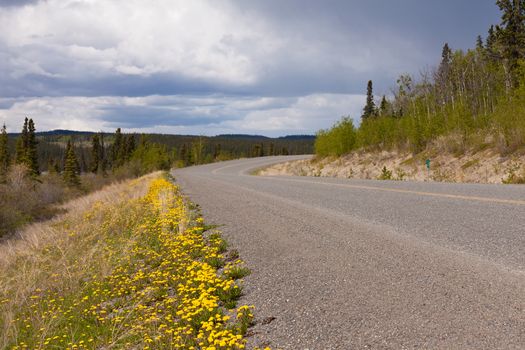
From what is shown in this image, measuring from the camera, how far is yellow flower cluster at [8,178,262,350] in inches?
168

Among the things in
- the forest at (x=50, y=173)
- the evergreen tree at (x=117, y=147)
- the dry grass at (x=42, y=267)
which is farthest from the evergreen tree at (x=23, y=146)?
the dry grass at (x=42, y=267)

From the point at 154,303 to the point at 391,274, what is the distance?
3154 millimetres

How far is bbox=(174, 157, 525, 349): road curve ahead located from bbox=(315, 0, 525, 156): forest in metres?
12.5

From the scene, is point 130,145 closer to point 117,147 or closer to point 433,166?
point 117,147

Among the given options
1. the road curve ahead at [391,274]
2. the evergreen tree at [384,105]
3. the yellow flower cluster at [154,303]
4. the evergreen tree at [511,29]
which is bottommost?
the yellow flower cluster at [154,303]

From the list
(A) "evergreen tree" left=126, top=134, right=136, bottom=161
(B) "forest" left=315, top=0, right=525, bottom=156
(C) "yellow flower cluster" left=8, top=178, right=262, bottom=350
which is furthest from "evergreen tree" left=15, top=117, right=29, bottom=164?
(C) "yellow flower cluster" left=8, top=178, right=262, bottom=350

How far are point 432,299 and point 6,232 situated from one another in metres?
23.9

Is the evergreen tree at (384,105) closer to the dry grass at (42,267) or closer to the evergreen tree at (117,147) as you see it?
the dry grass at (42,267)

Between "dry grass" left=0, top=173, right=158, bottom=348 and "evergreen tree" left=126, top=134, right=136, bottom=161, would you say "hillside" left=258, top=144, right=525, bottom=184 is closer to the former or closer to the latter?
"dry grass" left=0, top=173, right=158, bottom=348

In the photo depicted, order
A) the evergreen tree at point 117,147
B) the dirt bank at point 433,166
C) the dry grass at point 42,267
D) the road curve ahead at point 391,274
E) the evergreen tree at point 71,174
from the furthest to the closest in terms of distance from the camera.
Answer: the evergreen tree at point 117,147, the evergreen tree at point 71,174, the dirt bank at point 433,166, the dry grass at point 42,267, the road curve ahead at point 391,274

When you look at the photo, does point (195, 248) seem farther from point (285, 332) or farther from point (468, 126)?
point (468, 126)

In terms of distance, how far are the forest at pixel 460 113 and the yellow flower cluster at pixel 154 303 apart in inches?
642

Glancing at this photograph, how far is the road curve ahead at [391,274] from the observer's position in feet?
11.5

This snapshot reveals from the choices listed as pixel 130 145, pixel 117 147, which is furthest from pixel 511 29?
pixel 117 147
